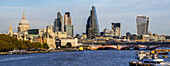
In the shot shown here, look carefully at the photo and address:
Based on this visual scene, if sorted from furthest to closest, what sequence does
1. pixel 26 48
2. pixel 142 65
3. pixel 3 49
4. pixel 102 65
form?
pixel 26 48 → pixel 3 49 → pixel 102 65 → pixel 142 65

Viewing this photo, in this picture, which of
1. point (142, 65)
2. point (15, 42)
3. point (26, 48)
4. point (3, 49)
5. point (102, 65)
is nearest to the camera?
point (142, 65)

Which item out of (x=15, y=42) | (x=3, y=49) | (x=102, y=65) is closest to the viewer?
(x=102, y=65)

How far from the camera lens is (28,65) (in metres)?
92.4

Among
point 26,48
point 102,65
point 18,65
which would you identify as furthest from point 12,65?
point 26,48

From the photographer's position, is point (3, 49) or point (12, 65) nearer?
point (12, 65)

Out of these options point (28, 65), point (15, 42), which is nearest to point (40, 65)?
point (28, 65)

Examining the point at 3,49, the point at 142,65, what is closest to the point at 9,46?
the point at 3,49

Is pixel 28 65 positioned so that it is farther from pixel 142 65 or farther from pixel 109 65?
pixel 142 65

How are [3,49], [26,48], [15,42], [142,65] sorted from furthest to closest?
[26,48], [15,42], [3,49], [142,65]

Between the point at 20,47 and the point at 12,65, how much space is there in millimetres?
98289

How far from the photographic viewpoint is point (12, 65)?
92125 millimetres

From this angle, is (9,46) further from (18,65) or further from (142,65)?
(142,65)

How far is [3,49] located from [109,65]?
286 feet

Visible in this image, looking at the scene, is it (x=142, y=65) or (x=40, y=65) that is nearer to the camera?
(x=142, y=65)
